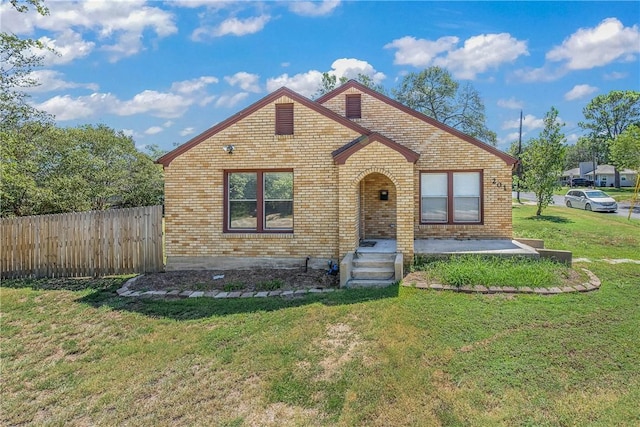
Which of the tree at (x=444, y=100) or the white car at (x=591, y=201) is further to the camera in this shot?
the tree at (x=444, y=100)

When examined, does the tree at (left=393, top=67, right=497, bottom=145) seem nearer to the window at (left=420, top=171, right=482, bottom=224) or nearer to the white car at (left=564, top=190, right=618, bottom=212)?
the white car at (left=564, top=190, right=618, bottom=212)

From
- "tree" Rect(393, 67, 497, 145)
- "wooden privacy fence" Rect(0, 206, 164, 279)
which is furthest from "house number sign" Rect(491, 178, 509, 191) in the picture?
"tree" Rect(393, 67, 497, 145)

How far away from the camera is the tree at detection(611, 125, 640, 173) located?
110ft

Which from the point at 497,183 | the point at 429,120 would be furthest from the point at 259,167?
the point at 497,183

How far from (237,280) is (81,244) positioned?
5018 millimetres

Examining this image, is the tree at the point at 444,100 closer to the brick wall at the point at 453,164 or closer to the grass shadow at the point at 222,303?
the brick wall at the point at 453,164

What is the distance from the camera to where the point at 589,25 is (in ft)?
50.4

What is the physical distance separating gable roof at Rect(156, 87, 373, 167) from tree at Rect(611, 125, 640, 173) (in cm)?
3556

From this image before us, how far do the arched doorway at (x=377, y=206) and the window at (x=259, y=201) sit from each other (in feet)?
10.2

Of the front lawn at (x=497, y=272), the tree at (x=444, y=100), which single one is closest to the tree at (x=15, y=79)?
the front lawn at (x=497, y=272)

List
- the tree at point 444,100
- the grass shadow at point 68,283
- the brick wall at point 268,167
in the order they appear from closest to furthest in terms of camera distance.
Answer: the grass shadow at point 68,283, the brick wall at point 268,167, the tree at point 444,100

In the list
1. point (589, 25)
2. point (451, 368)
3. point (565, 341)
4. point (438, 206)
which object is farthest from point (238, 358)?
point (589, 25)

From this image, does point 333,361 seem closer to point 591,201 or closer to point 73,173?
point 73,173

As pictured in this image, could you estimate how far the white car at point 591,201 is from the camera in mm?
26281
